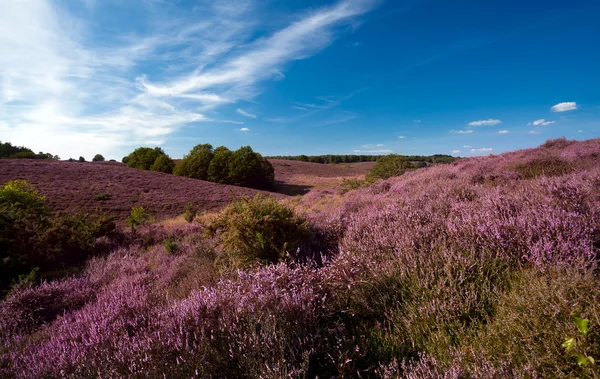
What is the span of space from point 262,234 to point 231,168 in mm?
36622

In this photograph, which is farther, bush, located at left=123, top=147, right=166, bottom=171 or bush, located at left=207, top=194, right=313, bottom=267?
bush, located at left=123, top=147, right=166, bottom=171

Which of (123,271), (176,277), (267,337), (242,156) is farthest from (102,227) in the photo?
(242,156)

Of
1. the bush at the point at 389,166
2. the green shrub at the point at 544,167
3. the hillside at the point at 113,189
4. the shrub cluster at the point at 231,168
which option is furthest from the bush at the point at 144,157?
the green shrub at the point at 544,167

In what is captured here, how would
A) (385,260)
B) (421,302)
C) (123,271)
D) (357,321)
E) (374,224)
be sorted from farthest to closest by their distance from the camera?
(123,271) < (374,224) < (385,260) < (357,321) < (421,302)

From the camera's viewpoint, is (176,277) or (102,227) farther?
(102,227)

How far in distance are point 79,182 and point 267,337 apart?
27.5 meters

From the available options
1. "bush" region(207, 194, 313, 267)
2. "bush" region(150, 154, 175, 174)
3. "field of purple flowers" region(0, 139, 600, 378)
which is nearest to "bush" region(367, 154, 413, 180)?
"field of purple flowers" region(0, 139, 600, 378)

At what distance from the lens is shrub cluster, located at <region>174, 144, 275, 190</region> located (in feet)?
128

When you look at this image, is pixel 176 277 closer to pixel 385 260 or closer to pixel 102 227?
Answer: pixel 385 260

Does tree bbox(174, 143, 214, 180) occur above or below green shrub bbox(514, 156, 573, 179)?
above

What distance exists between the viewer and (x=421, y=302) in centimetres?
239

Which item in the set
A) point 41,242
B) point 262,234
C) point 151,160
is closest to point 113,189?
point 41,242

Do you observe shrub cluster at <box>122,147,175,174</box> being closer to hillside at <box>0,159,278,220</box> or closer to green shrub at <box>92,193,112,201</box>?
hillside at <box>0,159,278,220</box>

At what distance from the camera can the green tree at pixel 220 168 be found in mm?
39656
